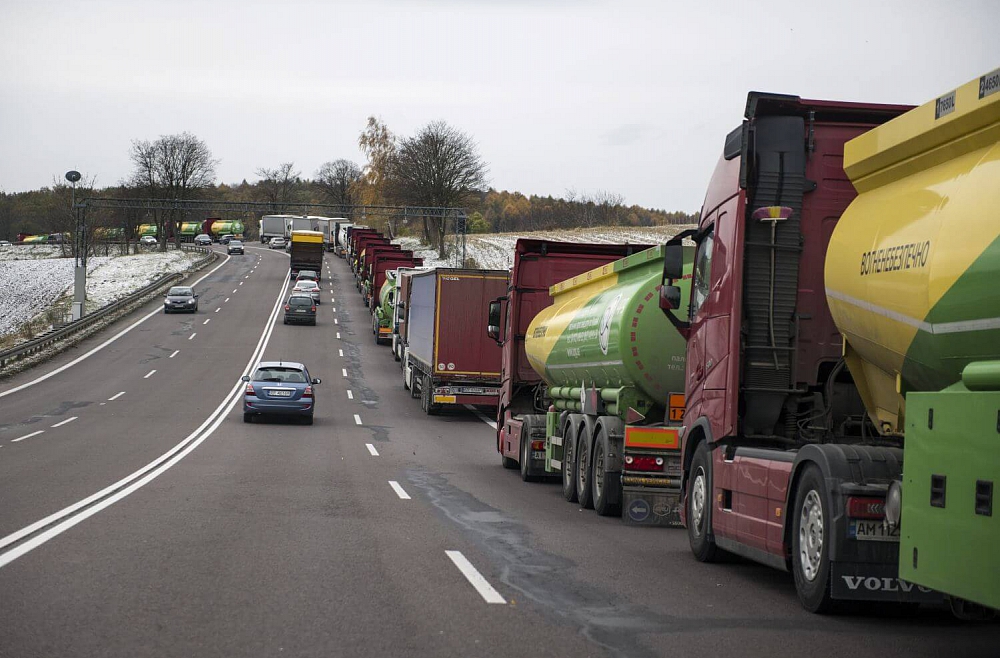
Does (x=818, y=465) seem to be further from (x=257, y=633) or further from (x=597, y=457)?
(x=597, y=457)

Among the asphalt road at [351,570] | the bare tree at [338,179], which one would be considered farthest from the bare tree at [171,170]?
the asphalt road at [351,570]

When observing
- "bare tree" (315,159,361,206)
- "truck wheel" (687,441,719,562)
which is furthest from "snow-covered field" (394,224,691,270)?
"truck wheel" (687,441,719,562)

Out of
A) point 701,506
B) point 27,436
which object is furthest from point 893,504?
point 27,436

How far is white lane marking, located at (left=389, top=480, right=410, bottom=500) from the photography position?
14.7 metres

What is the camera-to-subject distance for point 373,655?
20.0 feet

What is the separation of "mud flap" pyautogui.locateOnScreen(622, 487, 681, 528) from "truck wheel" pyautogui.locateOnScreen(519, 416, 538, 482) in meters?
4.99

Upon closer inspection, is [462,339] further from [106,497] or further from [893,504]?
[893,504]

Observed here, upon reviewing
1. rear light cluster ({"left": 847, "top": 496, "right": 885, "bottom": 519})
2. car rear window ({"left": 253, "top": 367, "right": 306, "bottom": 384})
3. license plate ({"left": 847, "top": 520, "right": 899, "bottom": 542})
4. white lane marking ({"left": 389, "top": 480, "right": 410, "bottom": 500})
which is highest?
rear light cluster ({"left": 847, "top": 496, "right": 885, "bottom": 519})

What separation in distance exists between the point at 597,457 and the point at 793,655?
7776mm

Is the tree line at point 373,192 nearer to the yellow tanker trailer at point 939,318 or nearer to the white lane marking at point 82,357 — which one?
the white lane marking at point 82,357

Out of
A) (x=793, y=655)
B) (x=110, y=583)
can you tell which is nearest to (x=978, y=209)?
(x=793, y=655)

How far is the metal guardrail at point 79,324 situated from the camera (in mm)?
42531

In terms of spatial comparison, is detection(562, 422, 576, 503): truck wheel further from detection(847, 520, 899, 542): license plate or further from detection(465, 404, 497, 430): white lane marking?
detection(465, 404, 497, 430): white lane marking

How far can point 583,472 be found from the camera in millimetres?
14836
